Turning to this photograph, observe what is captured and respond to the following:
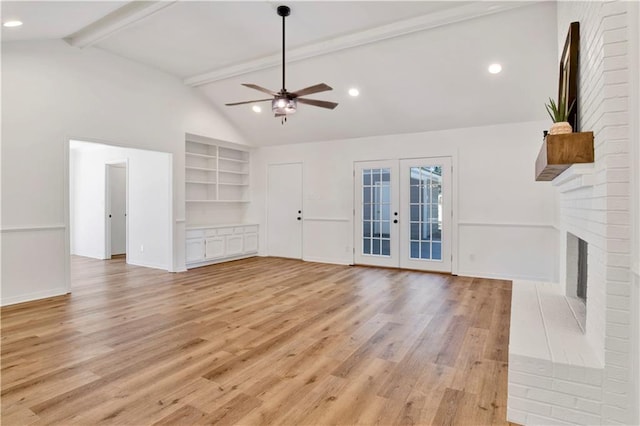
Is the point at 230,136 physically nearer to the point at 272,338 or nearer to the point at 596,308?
the point at 272,338

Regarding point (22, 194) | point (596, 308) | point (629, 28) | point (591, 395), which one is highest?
point (629, 28)

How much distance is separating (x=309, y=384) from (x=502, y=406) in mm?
1217

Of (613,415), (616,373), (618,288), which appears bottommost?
(613,415)

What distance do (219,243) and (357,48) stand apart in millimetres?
4582

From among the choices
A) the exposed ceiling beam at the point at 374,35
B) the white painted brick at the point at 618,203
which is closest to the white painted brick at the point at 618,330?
the white painted brick at the point at 618,203

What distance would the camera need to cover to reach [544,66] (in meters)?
4.62

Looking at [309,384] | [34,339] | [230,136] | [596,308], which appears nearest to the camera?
[596,308]

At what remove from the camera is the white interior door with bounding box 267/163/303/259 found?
25.6 feet

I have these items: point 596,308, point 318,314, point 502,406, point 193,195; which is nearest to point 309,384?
point 502,406

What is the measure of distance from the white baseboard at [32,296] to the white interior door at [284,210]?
164 inches

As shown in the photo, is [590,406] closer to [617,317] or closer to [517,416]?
[517,416]

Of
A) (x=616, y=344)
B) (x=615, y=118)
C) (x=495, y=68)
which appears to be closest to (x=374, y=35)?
(x=495, y=68)

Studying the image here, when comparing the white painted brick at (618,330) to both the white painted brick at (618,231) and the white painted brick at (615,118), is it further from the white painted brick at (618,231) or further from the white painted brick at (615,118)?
the white painted brick at (615,118)

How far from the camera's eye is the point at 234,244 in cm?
762
